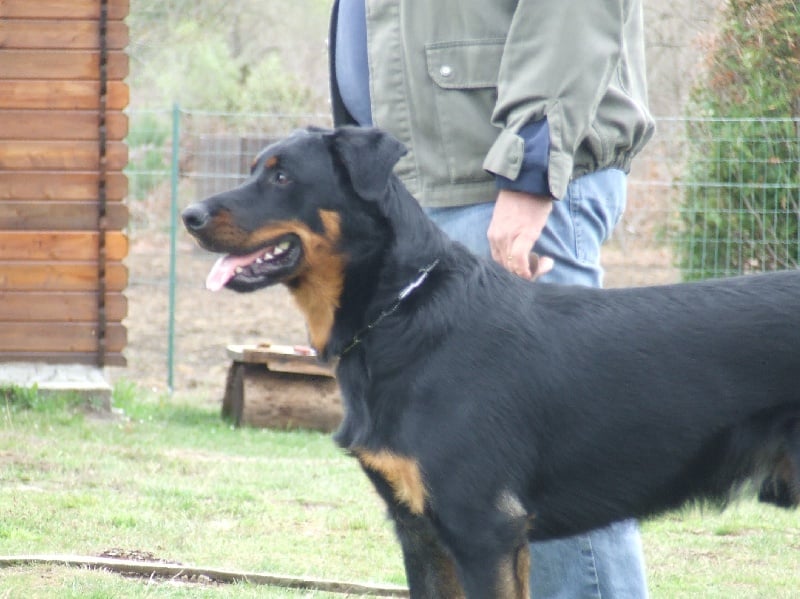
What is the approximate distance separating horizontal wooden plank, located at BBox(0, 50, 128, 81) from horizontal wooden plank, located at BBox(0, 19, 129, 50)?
0.04m

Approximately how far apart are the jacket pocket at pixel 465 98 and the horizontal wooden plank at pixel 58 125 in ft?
18.0

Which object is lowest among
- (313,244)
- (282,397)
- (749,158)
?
(282,397)

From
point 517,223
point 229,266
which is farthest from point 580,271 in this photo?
point 229,266

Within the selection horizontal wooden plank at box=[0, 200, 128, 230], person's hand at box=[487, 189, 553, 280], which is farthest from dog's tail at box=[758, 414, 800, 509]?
horizontal wooden plank at box=[0, 200, 128, 230]

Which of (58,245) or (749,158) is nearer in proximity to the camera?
(58,245)

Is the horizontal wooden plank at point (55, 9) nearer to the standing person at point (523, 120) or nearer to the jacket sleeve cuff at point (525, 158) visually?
the standing person at point (523, 120)

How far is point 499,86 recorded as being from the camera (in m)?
3.56

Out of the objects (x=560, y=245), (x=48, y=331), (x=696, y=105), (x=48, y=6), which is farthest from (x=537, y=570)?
(x=696, y=105)

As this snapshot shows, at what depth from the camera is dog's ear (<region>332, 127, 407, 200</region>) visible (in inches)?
140

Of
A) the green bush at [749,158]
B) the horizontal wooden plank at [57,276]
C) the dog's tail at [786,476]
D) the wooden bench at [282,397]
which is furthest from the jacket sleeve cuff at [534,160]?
the green bush at [749,158]

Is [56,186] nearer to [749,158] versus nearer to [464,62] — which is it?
[749,158]

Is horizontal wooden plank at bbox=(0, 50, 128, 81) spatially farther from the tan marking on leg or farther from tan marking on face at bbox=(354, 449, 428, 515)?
the tan marking on leg

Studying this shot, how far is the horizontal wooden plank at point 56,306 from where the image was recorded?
8.56 meters

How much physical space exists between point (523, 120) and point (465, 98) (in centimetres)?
28
